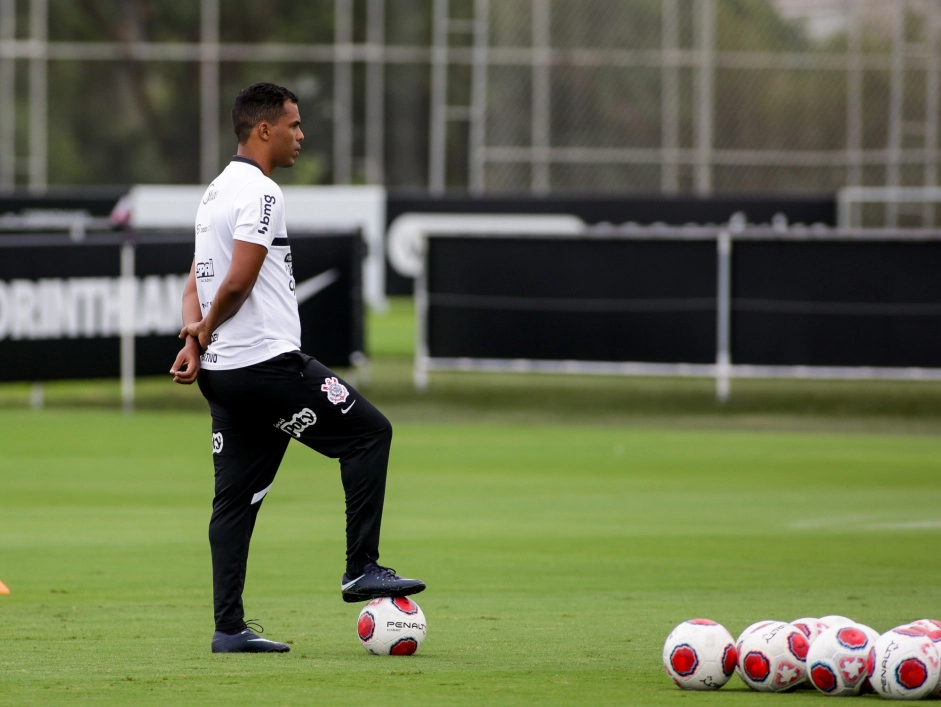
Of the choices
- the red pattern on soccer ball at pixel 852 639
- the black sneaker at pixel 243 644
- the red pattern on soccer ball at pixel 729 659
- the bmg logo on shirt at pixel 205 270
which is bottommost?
the black sneaker at pixel 243 644

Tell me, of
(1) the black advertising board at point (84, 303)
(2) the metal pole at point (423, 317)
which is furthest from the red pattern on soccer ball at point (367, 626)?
(2) the metal pole at point (423, 317)

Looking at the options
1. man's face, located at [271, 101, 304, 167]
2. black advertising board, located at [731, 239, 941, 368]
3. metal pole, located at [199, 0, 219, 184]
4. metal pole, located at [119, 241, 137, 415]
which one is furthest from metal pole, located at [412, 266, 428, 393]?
metal pole, located at [199, 0, 219, 184]

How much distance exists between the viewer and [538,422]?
17172 millimetres

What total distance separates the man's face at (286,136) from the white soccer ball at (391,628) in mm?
1811

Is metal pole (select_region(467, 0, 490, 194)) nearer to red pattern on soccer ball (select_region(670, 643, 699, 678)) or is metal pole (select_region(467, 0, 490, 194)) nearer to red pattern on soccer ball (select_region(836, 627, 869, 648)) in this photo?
red pattern on soccer ball (select_region(670, 643, 699, 678))

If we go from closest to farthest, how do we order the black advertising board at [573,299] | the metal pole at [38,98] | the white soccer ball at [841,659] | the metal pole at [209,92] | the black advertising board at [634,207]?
the white soccer ball at [841,659]
the black advertising board at [573,299]
the black advertising board at [634,207]
the metal pole at [38,98]
the metal pole at [209,92]

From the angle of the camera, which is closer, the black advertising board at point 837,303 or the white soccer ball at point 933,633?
the white soccer ball at point 933,633

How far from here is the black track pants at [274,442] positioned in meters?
6.26

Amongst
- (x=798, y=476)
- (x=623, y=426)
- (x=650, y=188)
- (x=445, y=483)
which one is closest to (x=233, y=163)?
(x=445, y=483)

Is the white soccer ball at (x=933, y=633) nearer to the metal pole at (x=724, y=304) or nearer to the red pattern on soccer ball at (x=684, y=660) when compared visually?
the red pattern on soccer ball at (x=684, y=660)

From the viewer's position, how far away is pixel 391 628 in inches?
250

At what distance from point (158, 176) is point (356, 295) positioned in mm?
18292

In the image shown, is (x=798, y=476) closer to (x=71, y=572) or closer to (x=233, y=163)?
(x=71, y=572)

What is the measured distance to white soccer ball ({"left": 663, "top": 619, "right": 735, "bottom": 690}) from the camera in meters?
5.70
